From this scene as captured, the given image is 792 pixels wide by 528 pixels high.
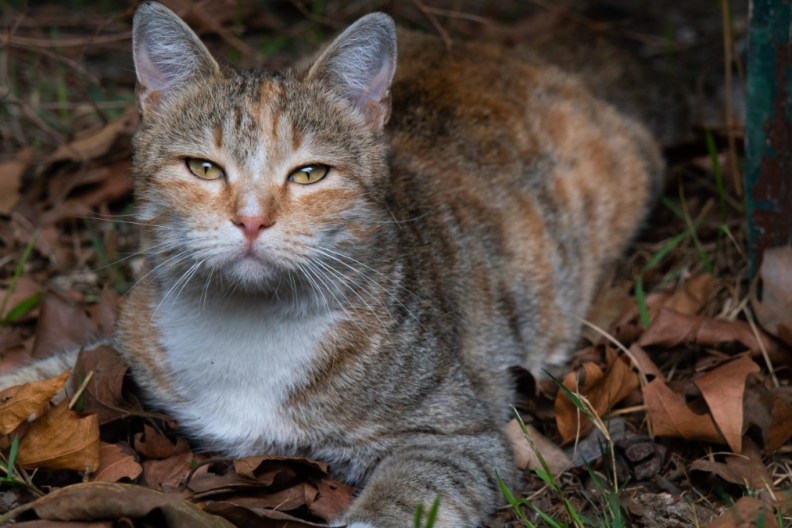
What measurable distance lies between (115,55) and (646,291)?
13.3ft

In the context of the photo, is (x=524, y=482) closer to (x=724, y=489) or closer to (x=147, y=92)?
(x=724, y=489)

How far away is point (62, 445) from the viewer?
3598 mm

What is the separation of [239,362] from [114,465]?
59cm

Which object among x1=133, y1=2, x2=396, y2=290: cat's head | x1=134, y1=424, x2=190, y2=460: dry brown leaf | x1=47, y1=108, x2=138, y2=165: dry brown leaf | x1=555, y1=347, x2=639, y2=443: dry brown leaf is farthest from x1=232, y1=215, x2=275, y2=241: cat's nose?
x1=47, y1=108, x2=138, y2=165: dry brown leaf

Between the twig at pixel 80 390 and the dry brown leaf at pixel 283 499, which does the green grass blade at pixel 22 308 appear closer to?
the twig at pixel 80 390

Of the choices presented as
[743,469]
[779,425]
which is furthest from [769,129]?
[743,469]

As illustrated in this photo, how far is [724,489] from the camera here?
12.4 ft

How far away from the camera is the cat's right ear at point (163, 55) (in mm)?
3584

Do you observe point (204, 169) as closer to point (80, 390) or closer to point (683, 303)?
point (80, 390)

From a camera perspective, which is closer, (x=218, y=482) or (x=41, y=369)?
(x=218, y=482)

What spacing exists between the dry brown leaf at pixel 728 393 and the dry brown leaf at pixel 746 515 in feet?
1.46

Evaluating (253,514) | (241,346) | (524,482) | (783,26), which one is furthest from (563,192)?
(253,514)

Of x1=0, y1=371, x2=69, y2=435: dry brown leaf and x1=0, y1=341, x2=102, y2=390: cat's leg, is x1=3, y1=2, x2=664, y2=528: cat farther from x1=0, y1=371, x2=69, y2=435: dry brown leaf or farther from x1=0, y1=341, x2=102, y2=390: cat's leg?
x1=0, y1=371, x2=69, y2=435: dry brown leaf

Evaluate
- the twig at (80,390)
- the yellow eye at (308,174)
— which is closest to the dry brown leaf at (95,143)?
the twig at (80,390)
